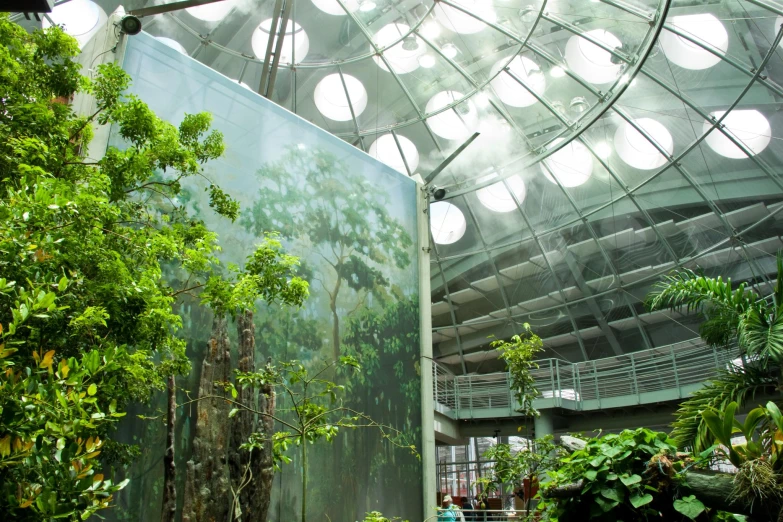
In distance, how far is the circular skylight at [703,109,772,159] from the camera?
1625cm

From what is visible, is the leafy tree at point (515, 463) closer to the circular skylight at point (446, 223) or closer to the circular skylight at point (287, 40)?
the circular skylight at point (446, 223)

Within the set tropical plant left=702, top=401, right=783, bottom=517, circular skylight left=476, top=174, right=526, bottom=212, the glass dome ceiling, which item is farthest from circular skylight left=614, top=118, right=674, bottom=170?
tropical plant left=702, top=401, right=783, bottom=517

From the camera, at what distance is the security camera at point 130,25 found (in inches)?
406

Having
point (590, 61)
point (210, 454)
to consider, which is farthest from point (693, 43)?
point (210, 454)

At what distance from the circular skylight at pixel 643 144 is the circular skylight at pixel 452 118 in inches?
167

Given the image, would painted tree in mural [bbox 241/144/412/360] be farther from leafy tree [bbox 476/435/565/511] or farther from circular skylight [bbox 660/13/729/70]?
circular skylight [bbox 660/13/729/70]

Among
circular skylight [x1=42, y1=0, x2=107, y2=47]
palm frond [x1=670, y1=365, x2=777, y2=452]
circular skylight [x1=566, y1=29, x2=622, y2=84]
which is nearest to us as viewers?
palm frond [x1=670, y1=365, x2=777, y2=452]

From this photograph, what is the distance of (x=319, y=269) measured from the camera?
1286cm

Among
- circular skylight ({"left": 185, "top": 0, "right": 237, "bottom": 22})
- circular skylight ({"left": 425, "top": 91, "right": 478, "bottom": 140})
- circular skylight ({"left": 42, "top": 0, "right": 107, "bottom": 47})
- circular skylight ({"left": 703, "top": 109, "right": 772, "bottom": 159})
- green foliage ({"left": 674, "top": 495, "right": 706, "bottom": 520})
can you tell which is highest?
circular skylight ({"left": 185, "top": 0, "right": 237, "bottom": 22})

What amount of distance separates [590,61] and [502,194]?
5.48 metres

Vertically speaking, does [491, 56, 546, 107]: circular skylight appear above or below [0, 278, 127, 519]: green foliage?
above

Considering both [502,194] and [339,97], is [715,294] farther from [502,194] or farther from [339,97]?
[339,97]

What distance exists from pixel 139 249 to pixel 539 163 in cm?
1502

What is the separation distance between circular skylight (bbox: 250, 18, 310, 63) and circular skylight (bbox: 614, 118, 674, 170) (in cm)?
929
